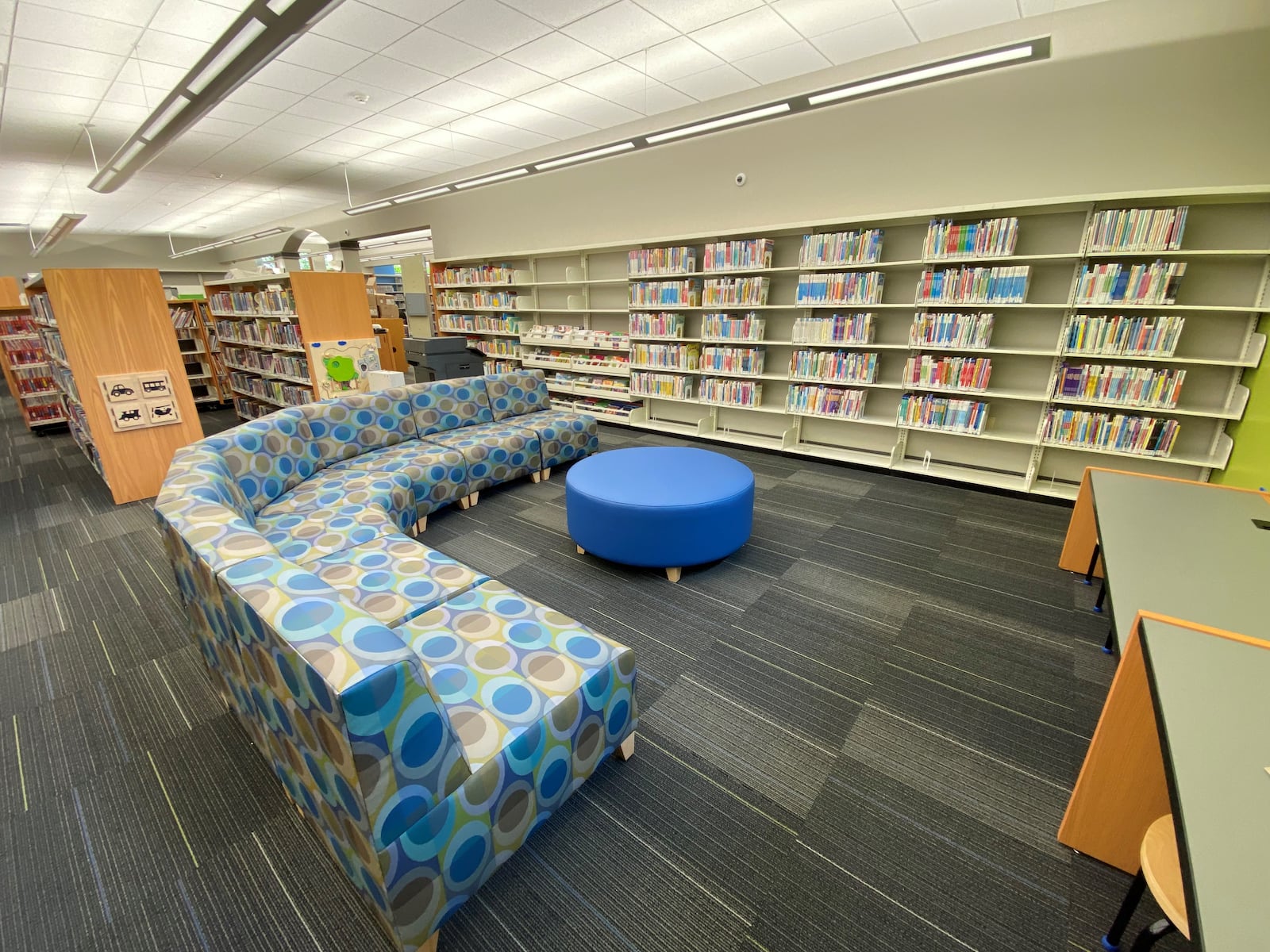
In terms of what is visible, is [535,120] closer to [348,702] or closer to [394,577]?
[394,577]

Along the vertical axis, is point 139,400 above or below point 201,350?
below

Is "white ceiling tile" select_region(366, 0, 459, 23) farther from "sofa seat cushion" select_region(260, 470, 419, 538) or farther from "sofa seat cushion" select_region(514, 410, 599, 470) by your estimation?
"sofa seat cushion" select_region(260, 470, 419, 538)

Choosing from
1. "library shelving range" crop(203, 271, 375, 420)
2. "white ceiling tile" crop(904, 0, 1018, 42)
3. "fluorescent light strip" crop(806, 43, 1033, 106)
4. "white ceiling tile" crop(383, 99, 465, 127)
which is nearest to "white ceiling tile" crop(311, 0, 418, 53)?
"white ceiling tile" crop(383, 99, 465, 127)

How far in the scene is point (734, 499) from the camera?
114 inches

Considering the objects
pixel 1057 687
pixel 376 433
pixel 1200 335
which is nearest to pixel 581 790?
pixel 1057 687

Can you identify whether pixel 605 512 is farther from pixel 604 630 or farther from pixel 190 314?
pixel 190 314

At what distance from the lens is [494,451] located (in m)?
4.04

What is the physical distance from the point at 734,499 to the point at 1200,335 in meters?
3.42

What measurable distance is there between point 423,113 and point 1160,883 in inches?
267

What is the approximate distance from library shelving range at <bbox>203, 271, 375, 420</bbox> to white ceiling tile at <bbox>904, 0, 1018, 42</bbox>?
5.22 meters

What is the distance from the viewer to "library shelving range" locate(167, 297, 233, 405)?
287 inches

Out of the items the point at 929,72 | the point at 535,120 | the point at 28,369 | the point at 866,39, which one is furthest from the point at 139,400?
the point at 866,39

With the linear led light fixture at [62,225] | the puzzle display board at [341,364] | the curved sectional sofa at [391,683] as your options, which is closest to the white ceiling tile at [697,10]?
the curved sectional sofa at [391,683]

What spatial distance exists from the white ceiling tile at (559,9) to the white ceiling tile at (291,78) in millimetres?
2051
